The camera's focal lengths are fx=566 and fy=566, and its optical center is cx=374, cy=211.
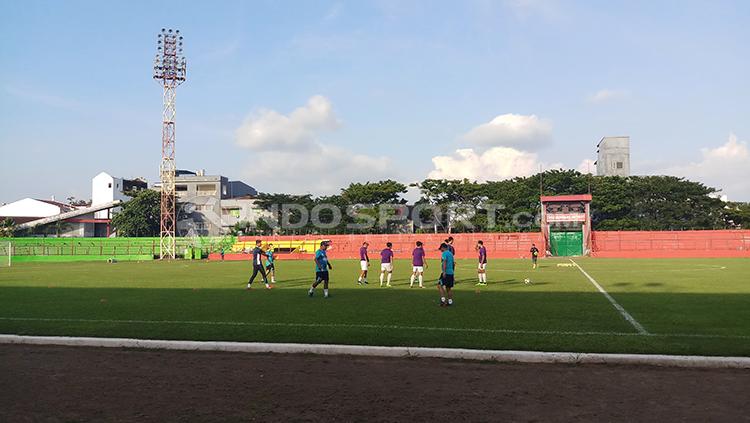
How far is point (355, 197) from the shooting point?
7638 centimetres

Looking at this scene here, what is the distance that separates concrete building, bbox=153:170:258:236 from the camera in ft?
289

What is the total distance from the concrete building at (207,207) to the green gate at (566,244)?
157 ft

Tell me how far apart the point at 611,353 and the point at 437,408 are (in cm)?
388

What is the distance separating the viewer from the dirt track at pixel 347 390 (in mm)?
6156

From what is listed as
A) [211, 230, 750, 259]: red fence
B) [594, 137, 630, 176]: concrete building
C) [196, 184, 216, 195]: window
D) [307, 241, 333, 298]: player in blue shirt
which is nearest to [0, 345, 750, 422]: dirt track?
[307, 241, 333, 298]: player in blue shirt

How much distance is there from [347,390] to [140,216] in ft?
257

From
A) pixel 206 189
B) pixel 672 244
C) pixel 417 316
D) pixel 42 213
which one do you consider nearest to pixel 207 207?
pixel 206 189

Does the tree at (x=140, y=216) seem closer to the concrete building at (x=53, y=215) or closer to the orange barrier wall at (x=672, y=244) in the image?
the concrete building at (x=53, y=215)

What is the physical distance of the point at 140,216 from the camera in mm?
78562

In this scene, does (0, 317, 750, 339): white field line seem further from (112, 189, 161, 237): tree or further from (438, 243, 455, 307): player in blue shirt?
(112, 189, 161, 237): tree

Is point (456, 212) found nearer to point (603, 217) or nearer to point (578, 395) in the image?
point (603, 217)

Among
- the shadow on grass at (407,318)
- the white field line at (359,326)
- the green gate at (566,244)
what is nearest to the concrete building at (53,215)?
the green gate at (566,244)

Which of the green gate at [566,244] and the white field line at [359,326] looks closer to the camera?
the white field line at [359,326]

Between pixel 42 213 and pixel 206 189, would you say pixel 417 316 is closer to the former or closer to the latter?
pixel 206 189
